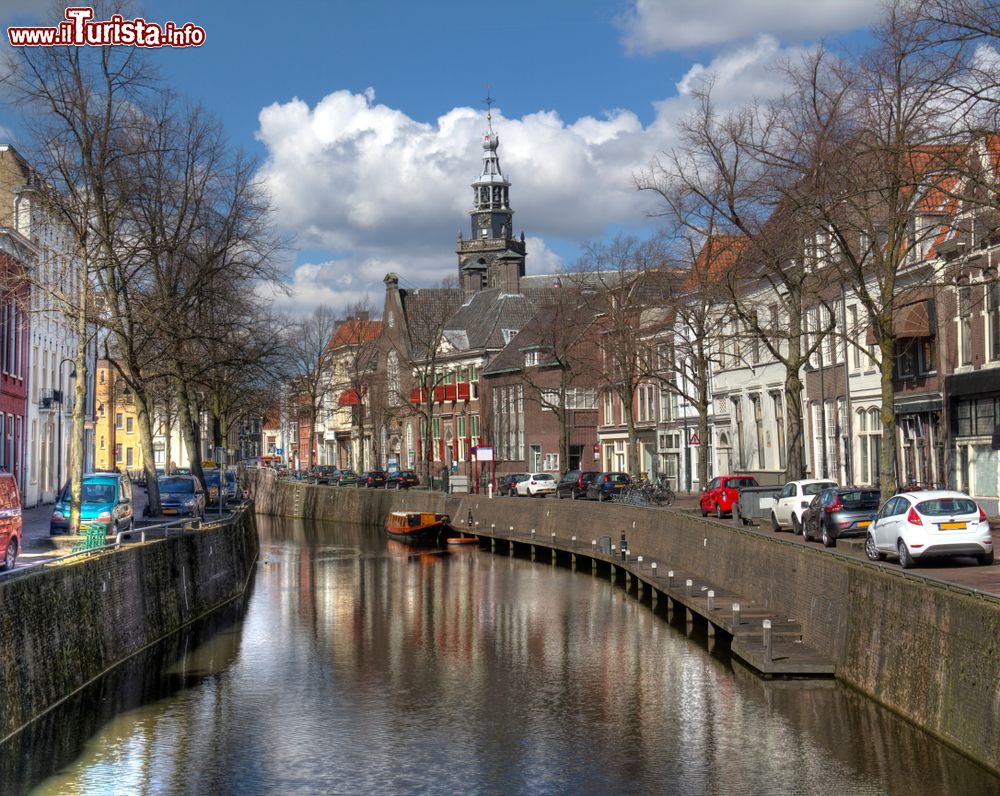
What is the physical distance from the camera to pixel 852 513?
114ft

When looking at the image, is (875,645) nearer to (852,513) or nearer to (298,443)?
(852,513)

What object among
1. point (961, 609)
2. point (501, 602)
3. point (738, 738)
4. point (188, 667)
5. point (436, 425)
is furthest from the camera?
point (436, 425)

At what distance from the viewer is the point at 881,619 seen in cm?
2219

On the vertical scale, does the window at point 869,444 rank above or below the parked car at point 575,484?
above

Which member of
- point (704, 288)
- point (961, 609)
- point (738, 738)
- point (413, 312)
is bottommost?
point (738, 738)

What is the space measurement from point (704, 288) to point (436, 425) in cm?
7417

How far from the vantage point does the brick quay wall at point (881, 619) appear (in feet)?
59.0

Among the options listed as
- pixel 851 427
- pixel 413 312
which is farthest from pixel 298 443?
pixel 851 427

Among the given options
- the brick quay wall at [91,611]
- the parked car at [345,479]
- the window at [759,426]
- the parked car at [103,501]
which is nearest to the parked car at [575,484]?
the window at [759,426]

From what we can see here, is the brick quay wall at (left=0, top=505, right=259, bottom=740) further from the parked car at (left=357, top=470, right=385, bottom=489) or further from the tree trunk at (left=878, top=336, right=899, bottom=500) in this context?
the parked car at (left=357, top=470, right=385, bottom=489)

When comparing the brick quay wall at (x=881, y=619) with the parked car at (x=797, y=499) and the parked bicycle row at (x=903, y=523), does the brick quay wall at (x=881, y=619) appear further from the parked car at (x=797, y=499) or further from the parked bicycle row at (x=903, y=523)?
the parked car at (x=797, y=499)

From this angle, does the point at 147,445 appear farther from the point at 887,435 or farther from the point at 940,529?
the point at 940,529

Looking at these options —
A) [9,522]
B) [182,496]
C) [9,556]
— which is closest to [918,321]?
[182,496]

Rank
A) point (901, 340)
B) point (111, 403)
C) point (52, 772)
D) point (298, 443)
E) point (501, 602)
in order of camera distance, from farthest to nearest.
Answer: point (298, 443)
point (111, 403)
point (901, 340)
point (501, 602)
point (52, 772)
